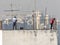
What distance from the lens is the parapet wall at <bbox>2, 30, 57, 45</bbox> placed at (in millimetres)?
31797

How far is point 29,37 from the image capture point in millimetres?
31828

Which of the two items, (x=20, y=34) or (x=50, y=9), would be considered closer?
(x=20, y=34)

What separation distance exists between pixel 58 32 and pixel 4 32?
16.2 feet

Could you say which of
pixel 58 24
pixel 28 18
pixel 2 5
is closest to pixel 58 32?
pixel 58 24

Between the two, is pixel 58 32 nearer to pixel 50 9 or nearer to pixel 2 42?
pixel 50 9

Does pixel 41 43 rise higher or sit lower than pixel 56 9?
lower

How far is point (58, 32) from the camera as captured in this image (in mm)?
34094

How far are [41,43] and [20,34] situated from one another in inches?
71.2

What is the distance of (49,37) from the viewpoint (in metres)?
31.9

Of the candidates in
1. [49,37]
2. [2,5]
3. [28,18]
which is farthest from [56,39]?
[2,5]

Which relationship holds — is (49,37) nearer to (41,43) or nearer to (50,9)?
(41,43)

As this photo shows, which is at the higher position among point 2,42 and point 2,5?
point 2,5

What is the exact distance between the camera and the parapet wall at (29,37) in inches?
1252

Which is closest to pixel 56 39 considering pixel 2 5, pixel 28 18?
pixel 28 18
